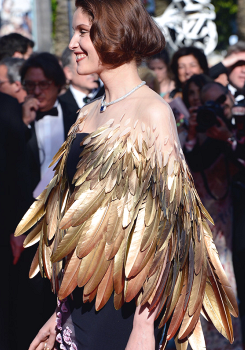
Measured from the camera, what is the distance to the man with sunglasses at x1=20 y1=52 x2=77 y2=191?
349cm

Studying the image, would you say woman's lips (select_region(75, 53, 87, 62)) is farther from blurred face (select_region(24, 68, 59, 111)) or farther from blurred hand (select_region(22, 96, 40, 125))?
blurred face (select_region(24, 68, 59, 111))

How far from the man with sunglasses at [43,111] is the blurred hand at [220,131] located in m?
1.07

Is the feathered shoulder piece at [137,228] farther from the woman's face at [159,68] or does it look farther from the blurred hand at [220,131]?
the woman's face at [159,68]

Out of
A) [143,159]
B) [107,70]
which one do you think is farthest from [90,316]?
[107,70]

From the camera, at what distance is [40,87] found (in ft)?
12.3

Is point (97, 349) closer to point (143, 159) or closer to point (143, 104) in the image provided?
point (143, 159)

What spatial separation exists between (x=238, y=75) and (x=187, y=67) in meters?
0.47

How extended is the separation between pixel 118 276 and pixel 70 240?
0.20 metres

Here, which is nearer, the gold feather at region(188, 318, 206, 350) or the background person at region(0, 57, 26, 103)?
the gold feather at region(188, 318, 206, 350)

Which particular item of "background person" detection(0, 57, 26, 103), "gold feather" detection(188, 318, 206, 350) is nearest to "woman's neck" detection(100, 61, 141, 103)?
"gold feather" detection(188, 318, 206, 350)

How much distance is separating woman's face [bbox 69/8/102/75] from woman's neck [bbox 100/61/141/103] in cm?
5

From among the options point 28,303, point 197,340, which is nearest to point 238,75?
point 28,303

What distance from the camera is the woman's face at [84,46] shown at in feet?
5.50

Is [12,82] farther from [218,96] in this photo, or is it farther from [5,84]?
[218,96]
